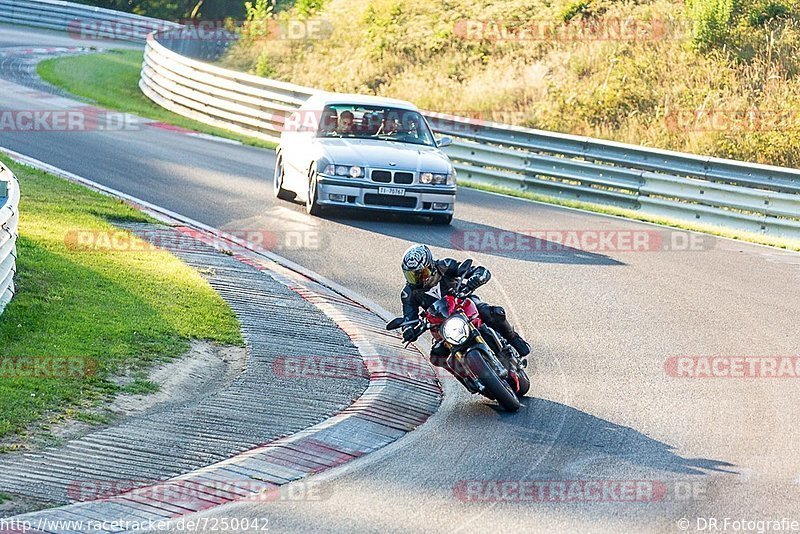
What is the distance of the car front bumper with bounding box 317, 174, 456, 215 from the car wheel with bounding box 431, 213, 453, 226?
27 cm

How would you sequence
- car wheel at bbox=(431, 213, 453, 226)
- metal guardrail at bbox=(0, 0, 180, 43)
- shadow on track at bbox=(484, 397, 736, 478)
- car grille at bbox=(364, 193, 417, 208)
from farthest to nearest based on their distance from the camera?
metal guardrail at bbox=(0, 0, 180, 43) < car wheel at bbox=(431, 213, 453, 226) < car grille at bbox=(364, 193, 417, 208) < shadow on track at bbox=(484, 397, 736, 478)

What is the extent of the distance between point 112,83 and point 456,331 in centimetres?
2643

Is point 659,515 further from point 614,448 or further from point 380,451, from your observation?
point 380,451

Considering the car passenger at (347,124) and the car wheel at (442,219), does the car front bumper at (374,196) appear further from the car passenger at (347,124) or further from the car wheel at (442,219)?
the car passenger at (347,124)

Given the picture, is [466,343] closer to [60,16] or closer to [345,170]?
[345,170]

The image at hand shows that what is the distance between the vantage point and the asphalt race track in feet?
22.0

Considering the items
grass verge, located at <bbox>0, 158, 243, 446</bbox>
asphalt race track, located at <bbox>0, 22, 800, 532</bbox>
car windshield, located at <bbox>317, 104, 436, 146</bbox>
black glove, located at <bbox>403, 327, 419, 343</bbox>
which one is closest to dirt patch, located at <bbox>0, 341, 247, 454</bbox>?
grass verge, located at <bbox>0, 158, 243, 446</bbox>

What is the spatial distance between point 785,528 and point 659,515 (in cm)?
66

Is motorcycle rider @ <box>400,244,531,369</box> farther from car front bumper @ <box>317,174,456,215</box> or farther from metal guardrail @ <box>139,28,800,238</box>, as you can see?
metal guardrail @ <box>139,28,800,238</box>

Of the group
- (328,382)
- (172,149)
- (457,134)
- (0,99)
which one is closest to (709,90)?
(457,134)

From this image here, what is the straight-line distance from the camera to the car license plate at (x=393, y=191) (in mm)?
16031

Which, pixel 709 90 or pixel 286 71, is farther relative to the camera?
pixel 286 71

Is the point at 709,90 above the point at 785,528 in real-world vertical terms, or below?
above

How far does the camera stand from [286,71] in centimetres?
3409
